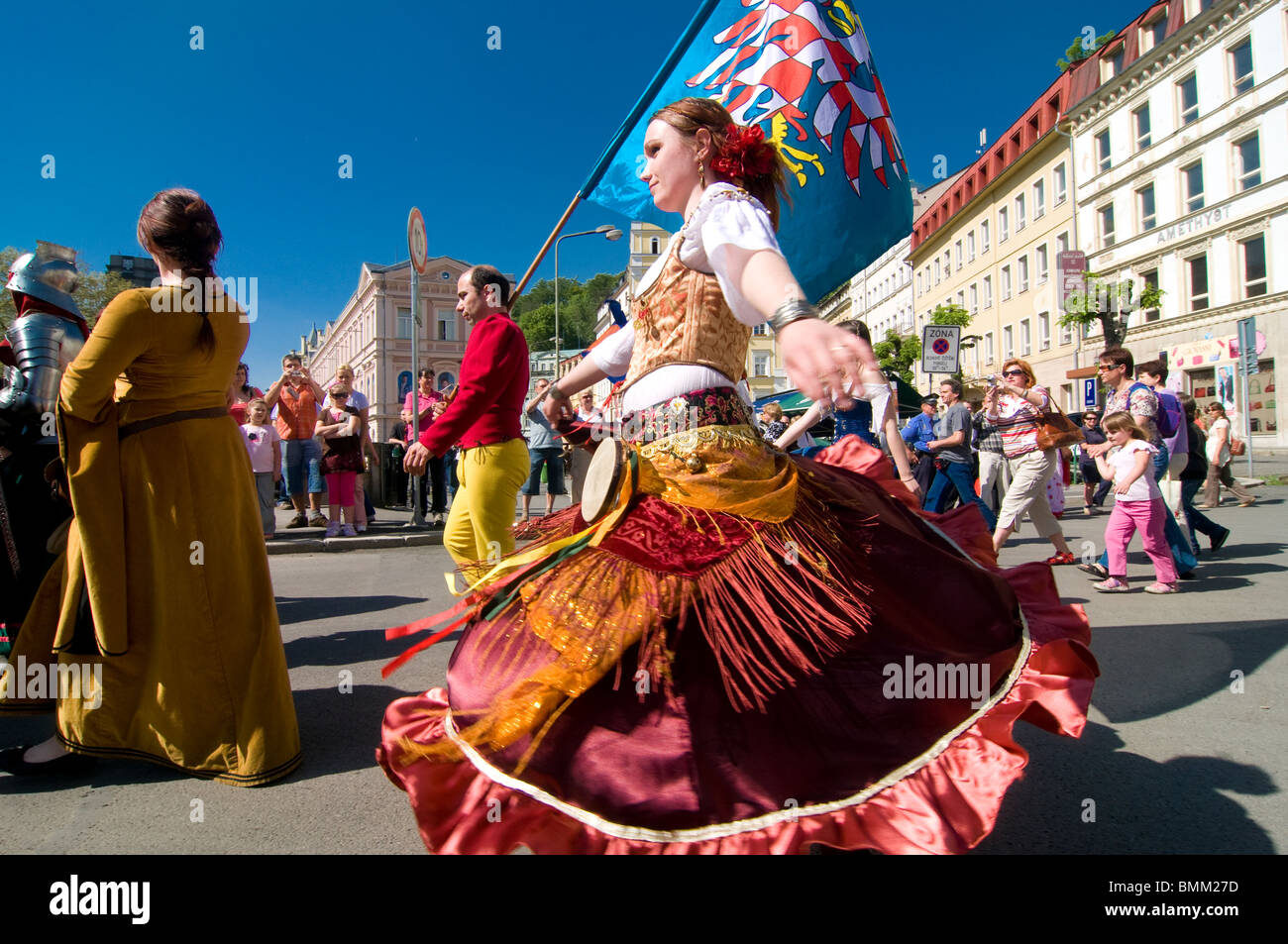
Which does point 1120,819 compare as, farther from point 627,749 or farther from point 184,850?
point 184,850

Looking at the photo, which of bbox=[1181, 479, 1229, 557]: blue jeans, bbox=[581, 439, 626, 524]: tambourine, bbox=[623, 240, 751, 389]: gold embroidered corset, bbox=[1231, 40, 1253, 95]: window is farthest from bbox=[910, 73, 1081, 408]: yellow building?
bbox=[581, 439, 626, 524]: tambourine

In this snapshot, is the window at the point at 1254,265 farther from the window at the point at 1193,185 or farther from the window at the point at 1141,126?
the window at the point at 1141,126

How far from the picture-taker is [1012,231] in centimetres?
4112

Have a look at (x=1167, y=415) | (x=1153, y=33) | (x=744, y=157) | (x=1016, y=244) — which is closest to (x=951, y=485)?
(x=1167, y=415)

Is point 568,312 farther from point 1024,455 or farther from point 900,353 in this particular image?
point 1024,455

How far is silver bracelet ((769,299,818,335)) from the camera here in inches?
60.7

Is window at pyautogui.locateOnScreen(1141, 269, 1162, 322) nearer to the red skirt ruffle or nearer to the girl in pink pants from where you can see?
the girl in pink pants

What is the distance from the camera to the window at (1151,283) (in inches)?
1226

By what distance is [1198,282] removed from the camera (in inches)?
1169

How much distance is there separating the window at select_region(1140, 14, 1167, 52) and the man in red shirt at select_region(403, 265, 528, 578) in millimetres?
37468

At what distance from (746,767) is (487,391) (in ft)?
7.14

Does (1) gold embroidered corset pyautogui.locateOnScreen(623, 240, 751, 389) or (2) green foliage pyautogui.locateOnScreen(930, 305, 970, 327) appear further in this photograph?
(2) green foliage pyautogui.locateOnScreen(930, 305, 970, 327)
